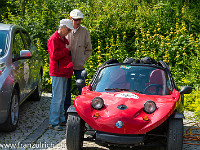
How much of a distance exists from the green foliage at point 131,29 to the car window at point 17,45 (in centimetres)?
260

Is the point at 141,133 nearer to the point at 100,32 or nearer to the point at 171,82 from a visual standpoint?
the point at 171,82

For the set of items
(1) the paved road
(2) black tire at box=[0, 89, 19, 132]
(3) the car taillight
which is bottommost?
(1) the paved road

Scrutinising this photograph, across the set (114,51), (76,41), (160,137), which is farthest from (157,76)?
(114,51)

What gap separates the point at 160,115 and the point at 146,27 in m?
7.40

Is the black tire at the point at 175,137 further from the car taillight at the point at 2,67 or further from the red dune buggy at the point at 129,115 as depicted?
the car taillight at the point at 2,67

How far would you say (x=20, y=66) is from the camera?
6.52 metres

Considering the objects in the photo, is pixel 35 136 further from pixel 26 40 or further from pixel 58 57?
pixel 26 40

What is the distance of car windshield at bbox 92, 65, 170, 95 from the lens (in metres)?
5.40

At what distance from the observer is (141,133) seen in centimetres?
443

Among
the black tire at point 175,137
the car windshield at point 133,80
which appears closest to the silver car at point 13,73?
the car windshield at point 133,80

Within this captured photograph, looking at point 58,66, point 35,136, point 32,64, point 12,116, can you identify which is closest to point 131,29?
point 32,64

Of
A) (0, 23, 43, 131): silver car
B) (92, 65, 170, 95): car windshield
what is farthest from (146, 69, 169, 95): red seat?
(0, 23, 43, 131): silver car

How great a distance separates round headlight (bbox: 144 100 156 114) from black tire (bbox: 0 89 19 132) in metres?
2.35

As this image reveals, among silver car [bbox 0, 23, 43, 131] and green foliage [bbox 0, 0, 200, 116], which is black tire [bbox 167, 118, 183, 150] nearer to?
silver car [bbox 0, 23, 43, 131]
